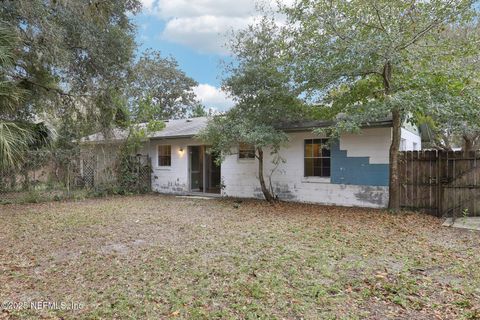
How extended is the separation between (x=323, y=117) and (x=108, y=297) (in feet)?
25.0

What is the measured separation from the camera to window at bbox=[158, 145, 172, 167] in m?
14.4

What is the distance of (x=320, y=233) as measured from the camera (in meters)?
6.35

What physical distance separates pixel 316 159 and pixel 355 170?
4.40 feet

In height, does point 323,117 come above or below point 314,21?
below

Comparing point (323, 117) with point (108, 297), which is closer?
point (108, 297)

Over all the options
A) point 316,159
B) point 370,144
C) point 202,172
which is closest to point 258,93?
point 316,159

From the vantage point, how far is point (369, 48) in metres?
7.33

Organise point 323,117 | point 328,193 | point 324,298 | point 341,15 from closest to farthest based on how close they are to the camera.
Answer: point 324,298 → point 341,15 → point 323,117 → point 328,193

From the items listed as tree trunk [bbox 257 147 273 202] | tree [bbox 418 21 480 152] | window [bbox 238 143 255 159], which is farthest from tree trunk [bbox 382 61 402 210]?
window [bbox 238 143 255 159]

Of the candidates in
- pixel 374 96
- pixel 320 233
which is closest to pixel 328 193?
pixel 374 96

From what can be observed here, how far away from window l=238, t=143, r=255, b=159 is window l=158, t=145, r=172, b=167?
12.6 feet

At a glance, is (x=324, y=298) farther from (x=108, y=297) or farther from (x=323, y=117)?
(x=323, y=117)

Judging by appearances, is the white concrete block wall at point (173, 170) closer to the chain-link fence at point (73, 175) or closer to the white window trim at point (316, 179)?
the chain-link fence at point (73, 175)

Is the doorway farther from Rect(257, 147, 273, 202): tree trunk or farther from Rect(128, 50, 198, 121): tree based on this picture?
Rect(128, 50, 198, 121): tree
